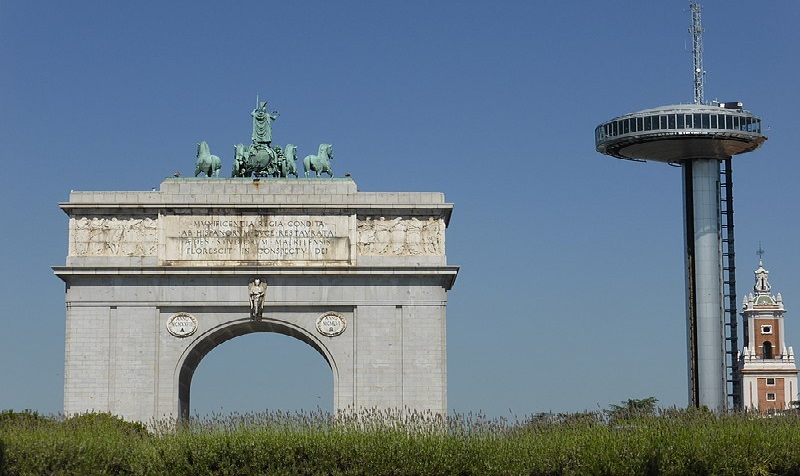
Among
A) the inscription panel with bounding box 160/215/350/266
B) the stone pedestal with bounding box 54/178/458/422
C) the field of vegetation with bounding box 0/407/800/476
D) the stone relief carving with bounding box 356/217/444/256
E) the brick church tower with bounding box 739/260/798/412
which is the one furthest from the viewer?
the brick church tower with bounding box 739/260/798/412

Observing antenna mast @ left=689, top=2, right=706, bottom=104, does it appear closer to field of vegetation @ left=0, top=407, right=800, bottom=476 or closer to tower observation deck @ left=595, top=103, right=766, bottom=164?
tower observation deck @ left=595, top=103, right=766, bottom=164

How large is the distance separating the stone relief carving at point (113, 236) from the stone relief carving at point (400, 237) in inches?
333

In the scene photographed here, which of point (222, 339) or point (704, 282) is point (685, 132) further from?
point (222, 339)

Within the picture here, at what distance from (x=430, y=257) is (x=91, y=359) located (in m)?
14.1

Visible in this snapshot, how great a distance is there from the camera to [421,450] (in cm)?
4356

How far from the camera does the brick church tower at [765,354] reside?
138m

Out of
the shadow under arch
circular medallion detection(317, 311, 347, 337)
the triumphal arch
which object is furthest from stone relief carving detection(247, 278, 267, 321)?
circular medallion detection(317, 311, 347, 337)

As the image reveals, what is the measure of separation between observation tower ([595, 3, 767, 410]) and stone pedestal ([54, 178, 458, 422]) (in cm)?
2770

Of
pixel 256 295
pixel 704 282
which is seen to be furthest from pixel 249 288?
pixel 704 282

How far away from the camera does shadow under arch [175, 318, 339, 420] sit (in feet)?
196

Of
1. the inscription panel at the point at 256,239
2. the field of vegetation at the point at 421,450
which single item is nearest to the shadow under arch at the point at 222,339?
the inscription panel at the point at 256,239

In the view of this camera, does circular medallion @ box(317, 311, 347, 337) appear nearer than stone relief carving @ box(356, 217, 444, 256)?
Yes

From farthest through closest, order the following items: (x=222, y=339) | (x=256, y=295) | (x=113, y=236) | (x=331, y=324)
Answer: (x=222, y=339) < (x=113, y=236) < (x=331, y=324) < (x=256, y=295)

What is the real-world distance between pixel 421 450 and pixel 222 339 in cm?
1990
